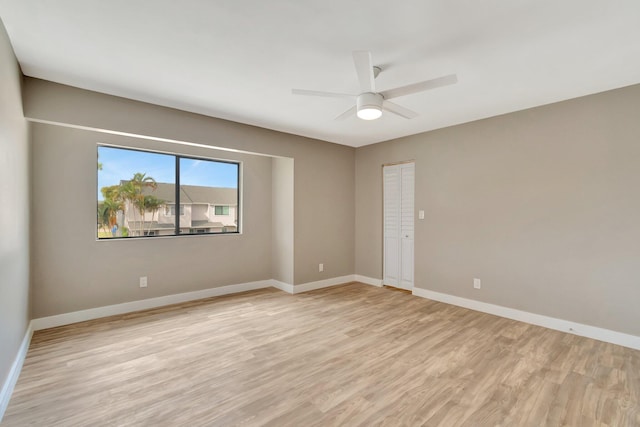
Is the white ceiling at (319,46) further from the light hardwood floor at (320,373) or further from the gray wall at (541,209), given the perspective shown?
the light hardwood floor at (320,373)

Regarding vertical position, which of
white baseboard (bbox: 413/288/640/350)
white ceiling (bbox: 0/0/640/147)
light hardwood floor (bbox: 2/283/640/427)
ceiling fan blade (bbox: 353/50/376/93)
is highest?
white ceiling (bbox: 0/0/640/147)

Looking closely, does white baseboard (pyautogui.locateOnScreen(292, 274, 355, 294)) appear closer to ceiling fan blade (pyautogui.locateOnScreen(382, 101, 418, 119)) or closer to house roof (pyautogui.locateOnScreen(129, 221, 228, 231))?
house roof (pyautogui.locateOnScreen(129, 221, 228, 231))

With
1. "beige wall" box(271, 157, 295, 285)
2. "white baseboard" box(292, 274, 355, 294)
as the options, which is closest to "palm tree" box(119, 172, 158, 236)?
"beige wall" box(271, 157, 295, 285)

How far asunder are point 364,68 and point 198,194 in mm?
3296

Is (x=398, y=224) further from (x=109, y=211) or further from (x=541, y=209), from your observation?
(x=109, y=211)

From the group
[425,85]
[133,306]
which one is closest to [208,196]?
[133,306]

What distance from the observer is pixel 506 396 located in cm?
213

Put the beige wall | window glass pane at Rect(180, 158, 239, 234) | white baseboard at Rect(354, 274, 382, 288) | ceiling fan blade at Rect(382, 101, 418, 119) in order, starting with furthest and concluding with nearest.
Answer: white baseboard at Rect(354, 274, 382, 288) → the beige wall → window glass pane at Rect(180, 158, 239, 234) → ceiling fan blade at Rect(382, 101, 418, 119)

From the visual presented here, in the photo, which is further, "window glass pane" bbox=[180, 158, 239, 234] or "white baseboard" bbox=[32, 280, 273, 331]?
"window glass pane" bbox=[180, 158, 239, 234]

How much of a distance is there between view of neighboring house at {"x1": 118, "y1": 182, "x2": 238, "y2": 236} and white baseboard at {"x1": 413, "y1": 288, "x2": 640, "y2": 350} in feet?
10.9

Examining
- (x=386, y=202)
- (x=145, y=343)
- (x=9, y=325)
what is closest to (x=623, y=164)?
(x=386, y=202)

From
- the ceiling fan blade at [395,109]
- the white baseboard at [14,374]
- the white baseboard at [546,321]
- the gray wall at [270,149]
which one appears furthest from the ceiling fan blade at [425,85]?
the white baseboard at [14,374]

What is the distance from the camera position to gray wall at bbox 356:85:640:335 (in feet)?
9.70

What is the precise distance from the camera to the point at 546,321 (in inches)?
134
